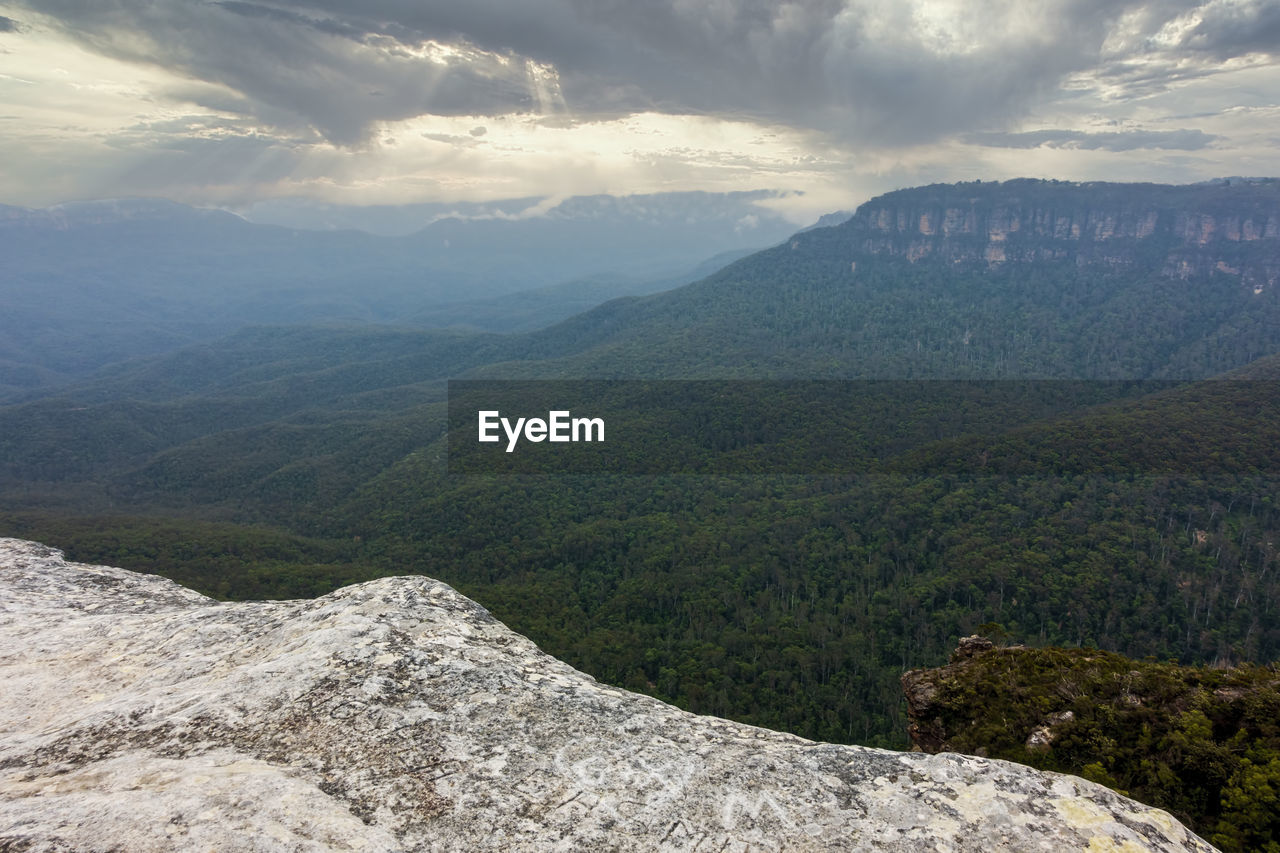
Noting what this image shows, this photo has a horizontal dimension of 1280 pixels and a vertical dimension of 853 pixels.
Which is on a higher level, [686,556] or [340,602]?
[340,602]

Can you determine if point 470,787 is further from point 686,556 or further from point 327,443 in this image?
point 327,443

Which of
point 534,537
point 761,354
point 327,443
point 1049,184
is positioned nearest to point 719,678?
point 534,537

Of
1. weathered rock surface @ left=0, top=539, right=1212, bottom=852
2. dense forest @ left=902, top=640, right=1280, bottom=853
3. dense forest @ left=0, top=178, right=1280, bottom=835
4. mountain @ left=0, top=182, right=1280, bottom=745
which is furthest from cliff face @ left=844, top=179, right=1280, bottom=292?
weathered rock surface @ left=0, top=539, right=1212, bottom=852

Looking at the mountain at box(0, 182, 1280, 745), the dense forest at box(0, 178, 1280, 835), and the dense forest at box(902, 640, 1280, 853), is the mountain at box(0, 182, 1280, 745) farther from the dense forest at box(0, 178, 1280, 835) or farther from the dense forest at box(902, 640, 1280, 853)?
the dense forest at box(902, 640, 1280, 853)

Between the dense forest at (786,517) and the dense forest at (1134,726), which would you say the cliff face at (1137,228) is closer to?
the dense forest at (786,517)

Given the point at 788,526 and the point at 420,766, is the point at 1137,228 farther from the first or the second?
the point at 420,766

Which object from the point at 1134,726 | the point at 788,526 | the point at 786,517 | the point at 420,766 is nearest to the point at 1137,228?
the point at 786,517

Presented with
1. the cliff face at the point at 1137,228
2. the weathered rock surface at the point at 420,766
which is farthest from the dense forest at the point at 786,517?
the cliff face at the point at 1137,228
